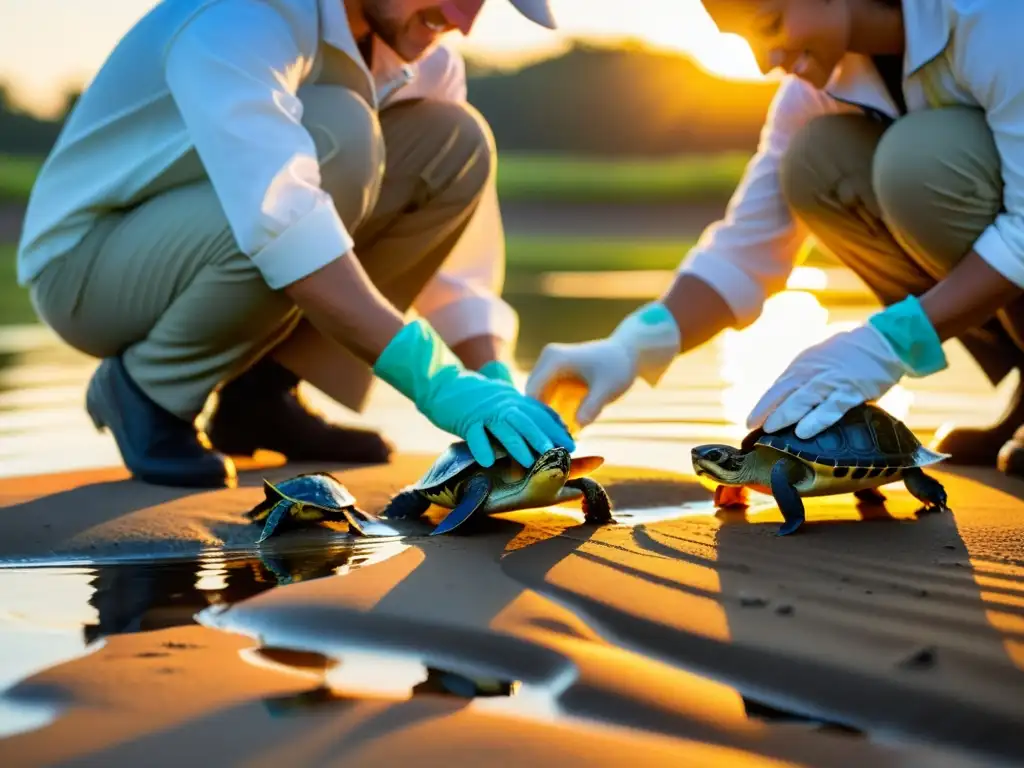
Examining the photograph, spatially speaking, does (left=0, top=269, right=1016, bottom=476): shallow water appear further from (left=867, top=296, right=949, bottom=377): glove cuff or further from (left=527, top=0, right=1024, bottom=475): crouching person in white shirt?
(left=867, top=296, right=949, bottom=377): glove cuff

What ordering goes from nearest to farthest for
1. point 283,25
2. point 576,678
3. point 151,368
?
1. point 576,678
2. point 283,25
3. point 151,368

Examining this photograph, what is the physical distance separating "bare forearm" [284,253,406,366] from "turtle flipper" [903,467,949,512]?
121 centimetres

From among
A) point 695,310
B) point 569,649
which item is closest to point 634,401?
point 695,310

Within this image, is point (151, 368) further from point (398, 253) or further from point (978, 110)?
point (978, 110)

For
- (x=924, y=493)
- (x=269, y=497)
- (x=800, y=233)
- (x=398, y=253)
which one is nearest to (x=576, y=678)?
(x=269, y=497)

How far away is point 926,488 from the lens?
2.95 m

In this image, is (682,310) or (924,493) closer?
(924,493)

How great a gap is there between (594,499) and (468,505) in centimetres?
30

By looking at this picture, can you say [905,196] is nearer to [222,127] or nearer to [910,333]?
[910,333]

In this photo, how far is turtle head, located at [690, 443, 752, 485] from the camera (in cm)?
291

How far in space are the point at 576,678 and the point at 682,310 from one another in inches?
86.3

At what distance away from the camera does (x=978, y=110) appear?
132 inches

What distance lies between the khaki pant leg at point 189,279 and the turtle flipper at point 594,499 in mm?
918

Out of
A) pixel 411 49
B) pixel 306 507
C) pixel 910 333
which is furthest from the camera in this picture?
pixel 411 49
